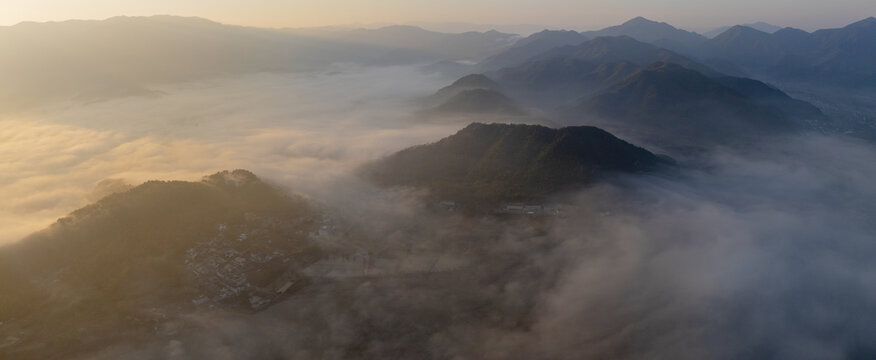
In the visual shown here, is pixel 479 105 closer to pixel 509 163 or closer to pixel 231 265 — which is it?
pixel 509 163

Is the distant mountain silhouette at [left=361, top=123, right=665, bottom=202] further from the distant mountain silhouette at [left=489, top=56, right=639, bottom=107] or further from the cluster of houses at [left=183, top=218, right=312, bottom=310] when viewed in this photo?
the distant mountain silhouette at [left=489, top=56, right=639, bottom=107]

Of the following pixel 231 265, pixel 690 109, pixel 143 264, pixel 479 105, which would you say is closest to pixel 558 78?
pixel 690 109

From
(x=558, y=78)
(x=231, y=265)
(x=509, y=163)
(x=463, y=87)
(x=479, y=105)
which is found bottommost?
(x=231, y=265)

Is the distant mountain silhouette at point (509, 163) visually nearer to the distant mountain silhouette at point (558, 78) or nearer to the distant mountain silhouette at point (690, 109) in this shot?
the distant mountain silhouette at point (690, 109)

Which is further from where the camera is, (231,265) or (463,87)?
(463,87)

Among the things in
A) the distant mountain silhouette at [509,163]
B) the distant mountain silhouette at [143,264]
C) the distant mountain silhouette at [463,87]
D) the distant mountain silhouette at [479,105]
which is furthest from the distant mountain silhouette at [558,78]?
the distant mountain silhouette at [143,264]
